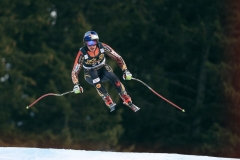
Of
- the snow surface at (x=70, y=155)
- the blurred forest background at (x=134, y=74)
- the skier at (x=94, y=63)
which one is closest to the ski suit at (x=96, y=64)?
the skier at (x=94, y=63)

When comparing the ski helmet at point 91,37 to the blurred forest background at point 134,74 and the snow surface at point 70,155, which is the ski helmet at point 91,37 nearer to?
the snow surface at point 70,155

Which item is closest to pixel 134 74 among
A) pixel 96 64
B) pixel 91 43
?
pixel 96 64

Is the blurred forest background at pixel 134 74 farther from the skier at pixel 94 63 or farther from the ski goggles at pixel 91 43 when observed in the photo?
the ski goggles at pixel 91 43

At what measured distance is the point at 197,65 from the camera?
3334 cm

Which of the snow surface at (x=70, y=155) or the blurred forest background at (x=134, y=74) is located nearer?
the snow surface at (x=70, y=155)

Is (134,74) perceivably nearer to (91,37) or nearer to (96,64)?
(96,64)

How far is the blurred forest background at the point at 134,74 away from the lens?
31.7 meters

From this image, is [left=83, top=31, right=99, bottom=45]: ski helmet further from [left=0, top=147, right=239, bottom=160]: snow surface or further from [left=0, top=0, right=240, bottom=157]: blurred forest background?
[left=0, top=0, right=240, bottom=157]: blurred forest background

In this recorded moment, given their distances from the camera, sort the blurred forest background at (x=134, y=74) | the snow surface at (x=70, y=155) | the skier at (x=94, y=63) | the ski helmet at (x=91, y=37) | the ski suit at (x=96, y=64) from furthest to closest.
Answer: the blurred forest background at (x=134, y=74) < the snow surface at (x=70, y=155) < the ski suit at (x=96, y=64) < the skier at (x=94, y=63) < the ski helmet at (x=91, y=37)

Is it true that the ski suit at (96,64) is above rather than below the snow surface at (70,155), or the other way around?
above


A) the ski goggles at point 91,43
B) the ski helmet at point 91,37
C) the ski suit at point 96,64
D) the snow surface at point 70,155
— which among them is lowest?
the snow surface at point 70,155

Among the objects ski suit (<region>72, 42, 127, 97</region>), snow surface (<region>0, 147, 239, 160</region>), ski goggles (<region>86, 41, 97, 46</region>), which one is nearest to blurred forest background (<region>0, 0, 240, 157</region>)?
snow surface (<region>0, 147, 239, 160</region>)

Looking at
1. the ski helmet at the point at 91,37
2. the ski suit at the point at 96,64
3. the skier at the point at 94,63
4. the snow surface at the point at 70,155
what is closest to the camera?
the ski helmet at the point at 91,37

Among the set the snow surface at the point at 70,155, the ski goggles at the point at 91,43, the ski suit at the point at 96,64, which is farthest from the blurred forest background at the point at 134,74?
the ski goggles at the point at 91,43
